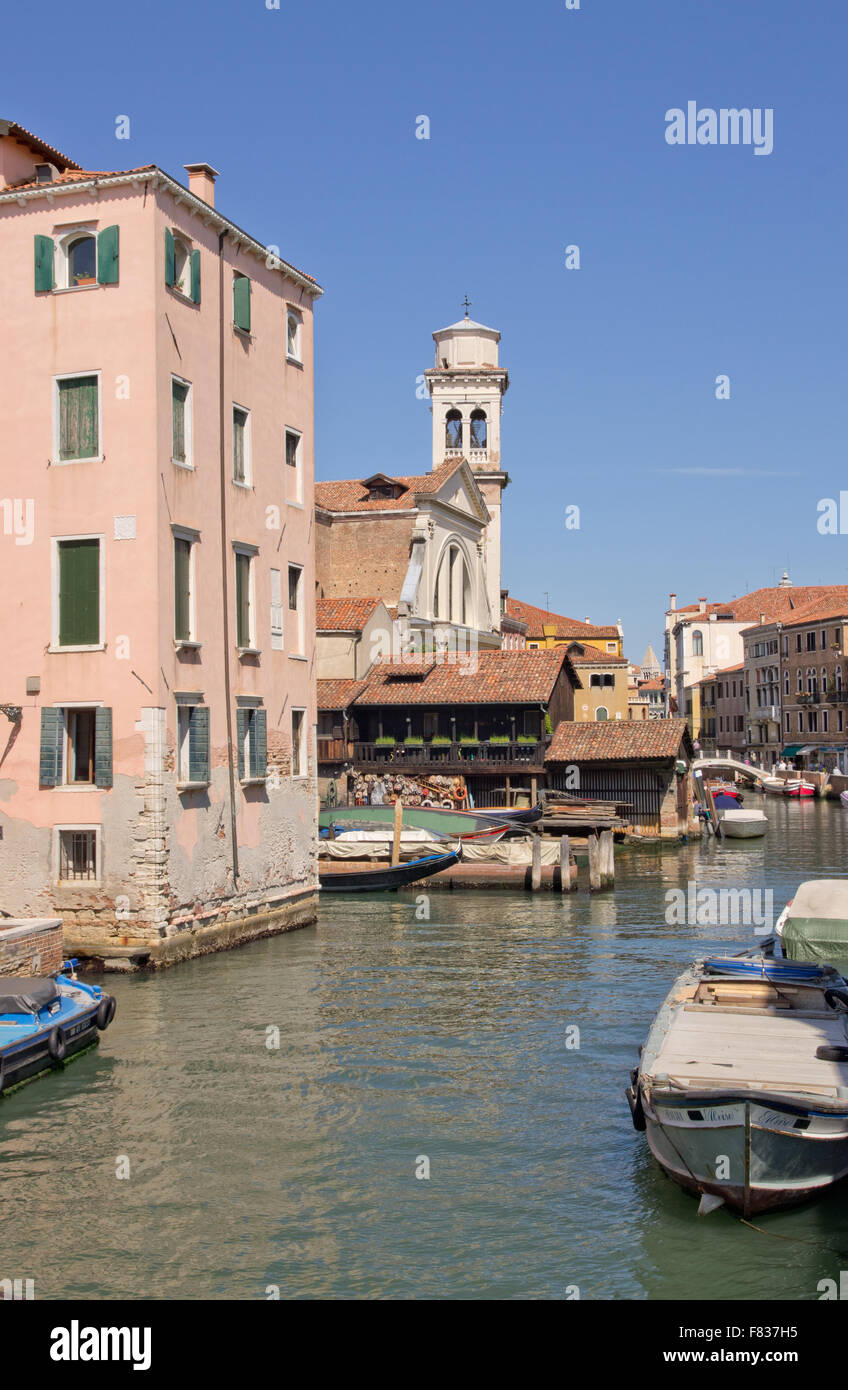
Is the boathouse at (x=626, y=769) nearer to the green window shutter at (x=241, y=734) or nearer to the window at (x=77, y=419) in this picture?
the green window shutter at (x=241, y=734)

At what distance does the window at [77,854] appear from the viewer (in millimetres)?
18453

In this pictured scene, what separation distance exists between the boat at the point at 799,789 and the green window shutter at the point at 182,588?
5100 cm

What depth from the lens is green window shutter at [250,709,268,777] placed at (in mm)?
21172

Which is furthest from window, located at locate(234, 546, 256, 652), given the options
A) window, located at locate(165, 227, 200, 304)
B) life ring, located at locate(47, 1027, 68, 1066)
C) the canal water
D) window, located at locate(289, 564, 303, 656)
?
life ring, located at locate(47, 1027, 68, 1066)

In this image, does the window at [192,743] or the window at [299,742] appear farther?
the window at [299,742]

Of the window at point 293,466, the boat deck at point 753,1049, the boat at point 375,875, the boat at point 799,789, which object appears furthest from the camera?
the boat at point 799,789

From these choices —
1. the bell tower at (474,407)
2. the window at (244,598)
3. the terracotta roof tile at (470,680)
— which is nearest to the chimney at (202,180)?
the window at (244,598)

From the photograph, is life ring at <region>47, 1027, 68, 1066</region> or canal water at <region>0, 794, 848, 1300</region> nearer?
canal water at <region>0, 794, 848, 1300</region>

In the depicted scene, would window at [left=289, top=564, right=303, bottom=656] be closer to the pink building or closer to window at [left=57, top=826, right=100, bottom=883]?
the pink building

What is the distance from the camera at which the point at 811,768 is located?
7706 cm

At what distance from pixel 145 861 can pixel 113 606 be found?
11.7 ft

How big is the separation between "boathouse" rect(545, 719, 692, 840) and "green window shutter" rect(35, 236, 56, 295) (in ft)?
79.7
